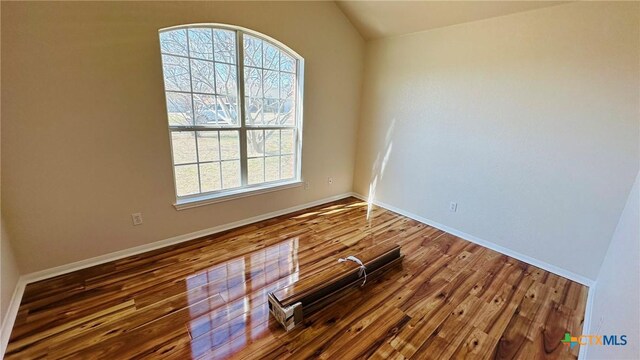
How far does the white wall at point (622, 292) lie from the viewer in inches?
46.2

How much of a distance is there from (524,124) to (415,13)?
162cm

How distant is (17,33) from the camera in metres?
1.76

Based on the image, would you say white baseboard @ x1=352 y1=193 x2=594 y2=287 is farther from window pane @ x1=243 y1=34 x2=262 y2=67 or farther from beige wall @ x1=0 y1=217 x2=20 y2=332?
beige wall @ x1=0 y1=217 x2=20 y2=332

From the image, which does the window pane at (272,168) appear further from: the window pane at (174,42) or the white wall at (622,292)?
the white wall at (622,292)

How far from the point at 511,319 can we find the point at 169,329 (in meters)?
2.39

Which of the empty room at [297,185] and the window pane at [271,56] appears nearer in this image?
the empty room at [297,185]

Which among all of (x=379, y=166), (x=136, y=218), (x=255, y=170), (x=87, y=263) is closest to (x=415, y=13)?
(x=379, y=166)

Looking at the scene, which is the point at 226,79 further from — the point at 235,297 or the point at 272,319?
the point at 272,319

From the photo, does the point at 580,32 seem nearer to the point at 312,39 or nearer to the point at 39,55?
the point at 312,39

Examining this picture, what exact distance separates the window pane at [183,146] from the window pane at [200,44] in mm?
758

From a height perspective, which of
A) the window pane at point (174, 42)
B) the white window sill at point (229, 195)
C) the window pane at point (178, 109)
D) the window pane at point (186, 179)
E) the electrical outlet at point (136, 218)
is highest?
the window pane at point (174, 42)

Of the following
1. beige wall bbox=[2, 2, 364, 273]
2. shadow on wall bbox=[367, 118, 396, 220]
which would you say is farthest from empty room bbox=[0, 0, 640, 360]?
shadow on wall bbox=[367, 118, 396, 220]

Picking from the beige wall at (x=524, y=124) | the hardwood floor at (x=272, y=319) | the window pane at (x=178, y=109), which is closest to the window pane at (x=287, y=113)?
the window pane at (x=178, y=109)

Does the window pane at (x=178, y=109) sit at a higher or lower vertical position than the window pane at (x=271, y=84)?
lower
